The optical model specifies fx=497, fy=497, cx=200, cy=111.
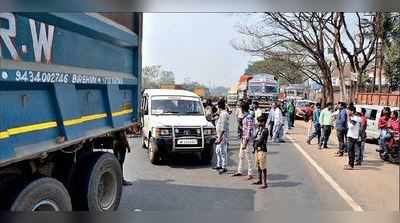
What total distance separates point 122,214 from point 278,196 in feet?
9.63

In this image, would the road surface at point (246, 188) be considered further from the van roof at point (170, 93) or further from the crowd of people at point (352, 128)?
the van roof at point (170, 93)

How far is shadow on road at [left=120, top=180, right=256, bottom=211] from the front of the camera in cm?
662

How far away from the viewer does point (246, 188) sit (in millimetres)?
7980

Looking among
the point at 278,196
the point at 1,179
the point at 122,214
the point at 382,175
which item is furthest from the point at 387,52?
the point at 1,179

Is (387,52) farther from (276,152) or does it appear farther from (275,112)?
(276,152)

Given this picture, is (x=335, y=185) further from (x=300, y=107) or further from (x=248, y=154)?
(x=300, y=107)

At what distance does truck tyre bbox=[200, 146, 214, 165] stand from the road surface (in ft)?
0.71

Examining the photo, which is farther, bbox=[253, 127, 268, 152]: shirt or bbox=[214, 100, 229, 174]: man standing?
bbox=[214, 100, 229, 174]: man standing

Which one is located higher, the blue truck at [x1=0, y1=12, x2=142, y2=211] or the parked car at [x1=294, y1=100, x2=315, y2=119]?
the blue truck at [x1=0, y1=12, x2=142, y2=211]

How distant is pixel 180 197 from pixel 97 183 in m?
2.19

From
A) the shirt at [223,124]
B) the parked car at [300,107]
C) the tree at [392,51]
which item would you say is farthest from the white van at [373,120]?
the parked car at [300,107]

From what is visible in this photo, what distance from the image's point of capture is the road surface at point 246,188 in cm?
680

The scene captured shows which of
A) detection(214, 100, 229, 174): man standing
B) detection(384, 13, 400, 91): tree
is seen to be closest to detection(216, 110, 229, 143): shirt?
detection(214, 100, 229, 174): man standing

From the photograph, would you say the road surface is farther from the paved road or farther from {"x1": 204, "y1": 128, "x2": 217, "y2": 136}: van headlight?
{"x1": 204, "y1": 128, "x2": 217, "y2": 136}: van headlight
